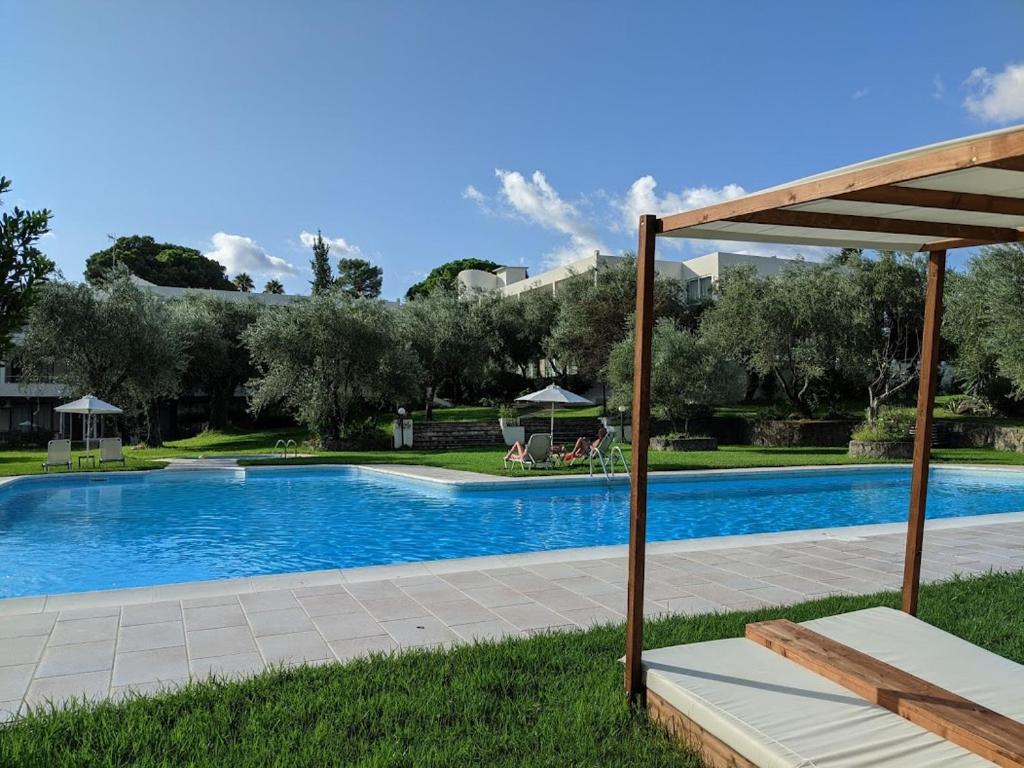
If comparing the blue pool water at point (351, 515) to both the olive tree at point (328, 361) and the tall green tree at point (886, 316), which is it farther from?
the tall green tree at point (886, 316)

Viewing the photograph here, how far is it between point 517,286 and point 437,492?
32.7 metres

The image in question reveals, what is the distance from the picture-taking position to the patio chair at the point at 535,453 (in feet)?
49.3

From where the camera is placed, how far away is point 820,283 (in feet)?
69.9

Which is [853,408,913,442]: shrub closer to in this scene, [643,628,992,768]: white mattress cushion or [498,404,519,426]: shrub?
[498,404,519,426]: shrub

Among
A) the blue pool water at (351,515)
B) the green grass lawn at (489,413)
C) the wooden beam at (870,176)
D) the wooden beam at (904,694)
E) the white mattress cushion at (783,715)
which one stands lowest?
the blue pool water at (351,515)

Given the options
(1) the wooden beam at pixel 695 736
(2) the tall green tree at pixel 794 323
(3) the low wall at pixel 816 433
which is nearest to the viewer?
(1) the wooden beam at pixel 695 736

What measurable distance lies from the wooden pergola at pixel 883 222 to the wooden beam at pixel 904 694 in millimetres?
734

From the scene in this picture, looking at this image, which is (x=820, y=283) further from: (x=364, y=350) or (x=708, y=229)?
(x=708, y=229)

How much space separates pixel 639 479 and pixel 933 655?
1587 millimetres

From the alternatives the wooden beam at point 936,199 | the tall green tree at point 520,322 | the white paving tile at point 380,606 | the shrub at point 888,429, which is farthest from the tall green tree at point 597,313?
the wooden beam at point 936,199

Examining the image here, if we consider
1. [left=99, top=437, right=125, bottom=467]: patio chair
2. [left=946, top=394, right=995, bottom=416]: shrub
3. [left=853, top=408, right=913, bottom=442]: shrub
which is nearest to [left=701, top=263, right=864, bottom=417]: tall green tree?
[left=853, top=408, right=913, bottom=442]: shrub

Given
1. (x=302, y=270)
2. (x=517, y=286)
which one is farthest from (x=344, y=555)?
(x=302, y=270)

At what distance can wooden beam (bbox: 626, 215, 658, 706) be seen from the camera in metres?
3.18

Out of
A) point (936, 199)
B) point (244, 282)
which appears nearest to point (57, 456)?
point (936, 199)
